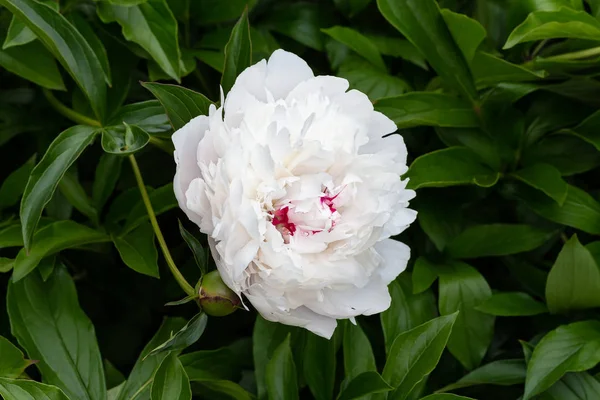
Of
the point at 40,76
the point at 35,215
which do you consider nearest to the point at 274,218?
the point at 35,215

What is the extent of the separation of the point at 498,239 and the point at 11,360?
45 centimetres

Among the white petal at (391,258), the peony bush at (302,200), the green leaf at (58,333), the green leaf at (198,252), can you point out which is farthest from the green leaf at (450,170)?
the green leaf at (58,333)

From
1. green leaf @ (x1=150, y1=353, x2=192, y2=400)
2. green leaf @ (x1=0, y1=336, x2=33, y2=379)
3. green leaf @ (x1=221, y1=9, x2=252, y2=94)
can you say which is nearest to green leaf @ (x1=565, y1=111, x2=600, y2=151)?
green leaf @ (x1=221, y1=9, x2=252, y2=94)

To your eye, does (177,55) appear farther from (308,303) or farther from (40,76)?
(308,303)

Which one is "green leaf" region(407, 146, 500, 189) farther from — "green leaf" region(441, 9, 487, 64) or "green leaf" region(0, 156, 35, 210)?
"green leaf" region(0, 156, 35, 210)

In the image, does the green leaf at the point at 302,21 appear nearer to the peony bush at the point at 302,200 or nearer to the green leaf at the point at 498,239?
the peony bush at the point at 302,200

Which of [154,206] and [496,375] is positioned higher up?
[154,206]

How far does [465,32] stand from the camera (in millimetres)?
650

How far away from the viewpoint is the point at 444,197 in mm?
717

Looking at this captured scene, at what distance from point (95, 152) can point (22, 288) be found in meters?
0.21

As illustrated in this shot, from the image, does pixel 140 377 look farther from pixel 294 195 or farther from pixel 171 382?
pixel 294 195

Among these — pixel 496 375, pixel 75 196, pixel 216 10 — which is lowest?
pixel 496 375

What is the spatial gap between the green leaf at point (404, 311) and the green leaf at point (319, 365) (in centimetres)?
5

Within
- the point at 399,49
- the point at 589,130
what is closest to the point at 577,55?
the point at 589,130
